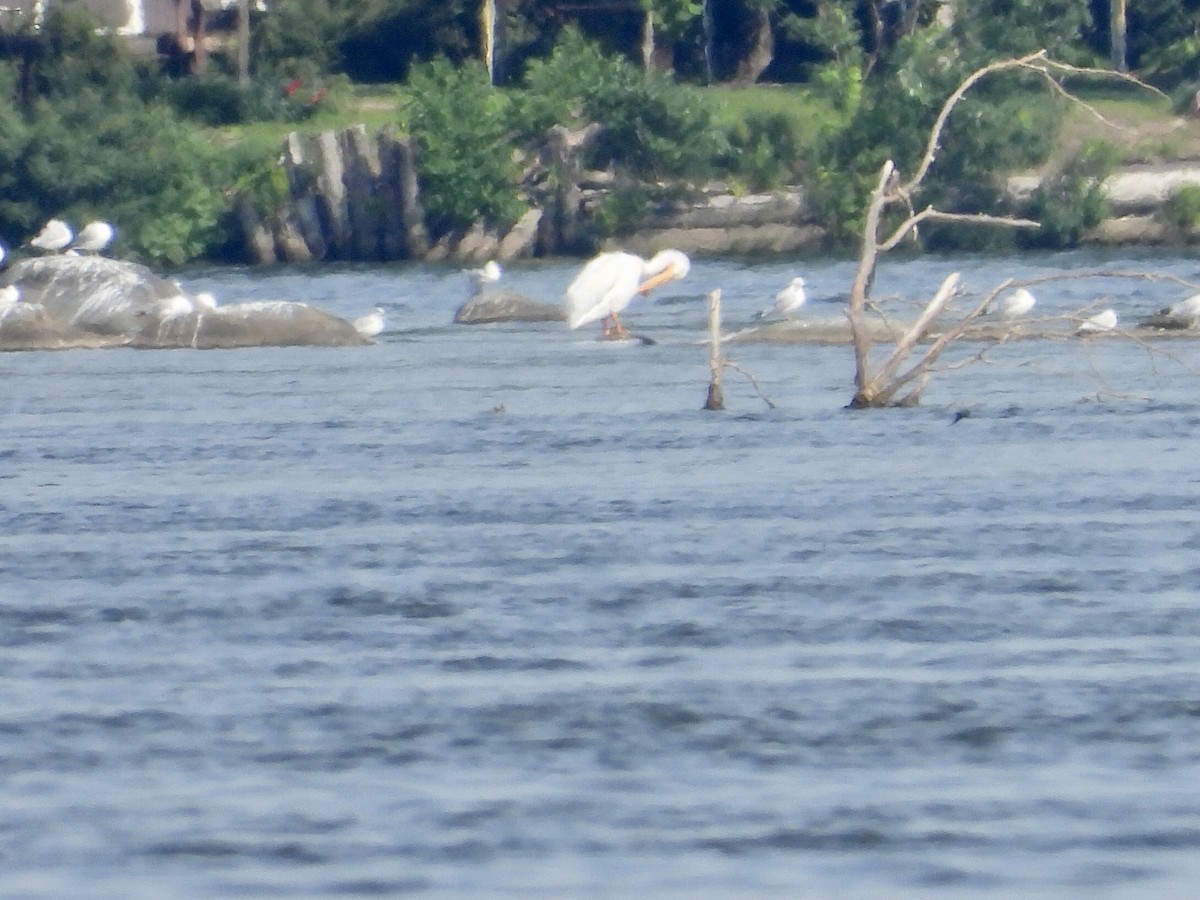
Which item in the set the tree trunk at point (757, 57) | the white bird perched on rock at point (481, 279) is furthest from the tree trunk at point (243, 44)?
the white bird perched on rock at point (481, 279)

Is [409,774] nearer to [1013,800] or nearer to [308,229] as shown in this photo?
[1013,800]

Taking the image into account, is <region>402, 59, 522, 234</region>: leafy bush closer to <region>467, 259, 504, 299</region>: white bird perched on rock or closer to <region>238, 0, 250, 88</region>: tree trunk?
<region>238, 0, 250, 88</region>: tree trunk

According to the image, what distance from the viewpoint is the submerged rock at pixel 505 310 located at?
3534 cm

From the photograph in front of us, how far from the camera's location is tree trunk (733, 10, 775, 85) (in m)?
65.1

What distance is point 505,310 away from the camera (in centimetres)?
3553

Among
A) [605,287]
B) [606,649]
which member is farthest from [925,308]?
[606,649]

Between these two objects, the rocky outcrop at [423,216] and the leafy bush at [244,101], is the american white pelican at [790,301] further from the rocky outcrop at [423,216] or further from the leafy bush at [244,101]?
the leafy bush at [244,101]

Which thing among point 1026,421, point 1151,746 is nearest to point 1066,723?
point 1151,746

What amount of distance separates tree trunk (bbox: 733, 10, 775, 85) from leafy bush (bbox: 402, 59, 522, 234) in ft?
31.8

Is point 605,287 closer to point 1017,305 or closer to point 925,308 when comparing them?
point 1017,305

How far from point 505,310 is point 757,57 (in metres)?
30.9

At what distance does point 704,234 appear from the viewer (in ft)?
185

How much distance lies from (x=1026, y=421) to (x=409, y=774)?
493 inches

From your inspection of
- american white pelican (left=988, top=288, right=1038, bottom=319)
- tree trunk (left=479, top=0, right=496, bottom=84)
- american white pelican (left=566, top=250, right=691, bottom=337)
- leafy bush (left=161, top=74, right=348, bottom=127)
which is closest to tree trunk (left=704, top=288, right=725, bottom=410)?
american white pelican (left=566, top=250, right=691, bottom=337)
